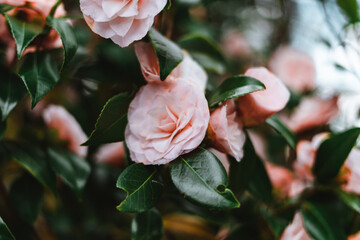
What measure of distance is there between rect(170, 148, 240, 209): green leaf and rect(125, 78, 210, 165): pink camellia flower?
0.07ft

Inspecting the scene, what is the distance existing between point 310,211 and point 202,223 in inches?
15.6

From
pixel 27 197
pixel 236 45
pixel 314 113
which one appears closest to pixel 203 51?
pixel 314 113

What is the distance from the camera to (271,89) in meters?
0.68

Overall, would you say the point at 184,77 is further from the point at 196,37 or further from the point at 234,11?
the point at 234,11

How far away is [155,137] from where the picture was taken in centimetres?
62

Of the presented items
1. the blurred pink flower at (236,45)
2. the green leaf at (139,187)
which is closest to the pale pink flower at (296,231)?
the green leaf at (139,187)

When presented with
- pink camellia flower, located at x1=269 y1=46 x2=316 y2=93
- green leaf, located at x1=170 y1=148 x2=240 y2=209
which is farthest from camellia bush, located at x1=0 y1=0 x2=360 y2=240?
pink camellia flower, located at x1=269 y1=46 x2=316 y2=93

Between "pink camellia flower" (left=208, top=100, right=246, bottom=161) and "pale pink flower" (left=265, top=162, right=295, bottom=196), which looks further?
"pale pink flower" (left=265, top=162, right=295, bottom=196)

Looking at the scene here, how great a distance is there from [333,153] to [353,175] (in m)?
0.11

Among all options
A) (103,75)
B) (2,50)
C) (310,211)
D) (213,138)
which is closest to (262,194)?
(310,211)

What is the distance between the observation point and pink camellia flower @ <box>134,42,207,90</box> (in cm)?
64

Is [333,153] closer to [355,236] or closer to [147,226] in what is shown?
[355,236]

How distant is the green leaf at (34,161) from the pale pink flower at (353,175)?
0.67 m

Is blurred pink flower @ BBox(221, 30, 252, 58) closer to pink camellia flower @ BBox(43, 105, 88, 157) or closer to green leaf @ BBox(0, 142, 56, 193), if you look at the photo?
pink camellia flower @ BBox(43, 105, 88, 157)
